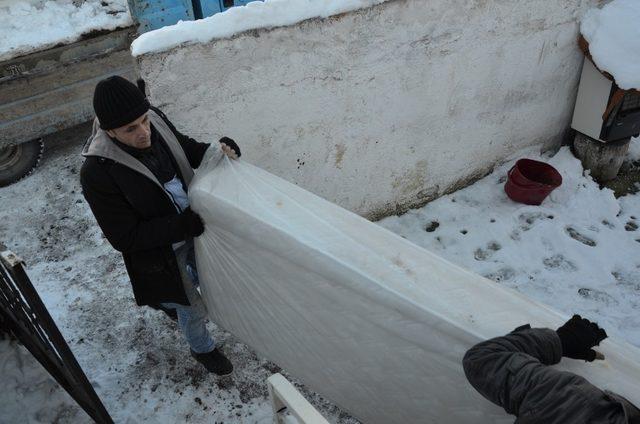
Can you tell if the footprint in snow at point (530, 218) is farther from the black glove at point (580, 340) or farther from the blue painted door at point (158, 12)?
the blue painted door at point (158, 12)

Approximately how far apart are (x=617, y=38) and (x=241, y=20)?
3.38 m

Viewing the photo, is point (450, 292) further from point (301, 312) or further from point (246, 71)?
point (246, 71)

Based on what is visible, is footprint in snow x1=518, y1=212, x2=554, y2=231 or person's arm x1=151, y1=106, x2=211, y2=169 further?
footprint in snow x1=518, y1=212, x2=554, y2=231

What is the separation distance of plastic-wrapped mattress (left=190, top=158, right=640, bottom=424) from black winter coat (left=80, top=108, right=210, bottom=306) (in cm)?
19

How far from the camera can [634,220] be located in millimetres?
4434

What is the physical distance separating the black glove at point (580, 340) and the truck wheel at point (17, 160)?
505cm

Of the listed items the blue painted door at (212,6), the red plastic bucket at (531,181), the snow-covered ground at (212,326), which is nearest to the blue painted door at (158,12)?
the blue painted door at (212,6)

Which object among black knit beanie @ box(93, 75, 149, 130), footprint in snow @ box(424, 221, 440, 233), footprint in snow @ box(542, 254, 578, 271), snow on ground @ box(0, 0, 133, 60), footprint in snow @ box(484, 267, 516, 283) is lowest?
footprint in snow @ box(542, 254, 578, 271)

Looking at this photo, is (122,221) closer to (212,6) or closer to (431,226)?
(431,226)

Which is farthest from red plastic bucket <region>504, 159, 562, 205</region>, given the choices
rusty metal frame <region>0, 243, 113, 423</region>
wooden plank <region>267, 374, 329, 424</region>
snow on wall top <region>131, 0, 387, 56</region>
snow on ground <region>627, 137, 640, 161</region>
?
rusty metal frame <region>0, 243, 113, 423</region>

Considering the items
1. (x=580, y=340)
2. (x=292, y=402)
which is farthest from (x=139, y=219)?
(x=580, y=340)

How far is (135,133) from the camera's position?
2141 mm

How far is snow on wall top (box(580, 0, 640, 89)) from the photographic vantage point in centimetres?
422

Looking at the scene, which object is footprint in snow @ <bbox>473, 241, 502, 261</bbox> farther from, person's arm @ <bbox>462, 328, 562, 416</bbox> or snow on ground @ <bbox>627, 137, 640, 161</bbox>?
person's arm @ <bbox>462, 328, 562, 416</bbox>
